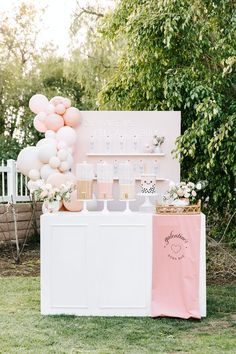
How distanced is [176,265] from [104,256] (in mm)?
574

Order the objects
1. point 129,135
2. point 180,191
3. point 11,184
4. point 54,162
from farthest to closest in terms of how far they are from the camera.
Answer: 1. point 11,184
2. point 129,135
3. point 54,162
4. point 180,191

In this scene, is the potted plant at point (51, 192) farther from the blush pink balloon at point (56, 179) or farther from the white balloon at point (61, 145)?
the white balloon at point (61, 145)

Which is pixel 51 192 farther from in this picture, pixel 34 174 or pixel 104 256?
pixel 34 174

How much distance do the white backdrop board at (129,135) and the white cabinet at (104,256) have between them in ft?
4.58

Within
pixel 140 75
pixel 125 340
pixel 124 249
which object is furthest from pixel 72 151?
pixel 125 340

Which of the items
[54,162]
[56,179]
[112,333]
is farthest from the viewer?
[54,162]

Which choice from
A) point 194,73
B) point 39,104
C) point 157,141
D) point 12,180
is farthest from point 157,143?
point 12,180

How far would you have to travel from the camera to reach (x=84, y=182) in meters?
5.23

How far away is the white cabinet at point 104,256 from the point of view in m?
5.03

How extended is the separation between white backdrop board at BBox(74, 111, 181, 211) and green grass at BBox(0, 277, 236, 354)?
1.60 meters

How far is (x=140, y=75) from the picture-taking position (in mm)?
6625

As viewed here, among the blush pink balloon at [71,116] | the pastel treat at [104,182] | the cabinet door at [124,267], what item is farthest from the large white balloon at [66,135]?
the cabinet door at [124,267]

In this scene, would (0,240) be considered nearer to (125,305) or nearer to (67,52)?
(125,305)

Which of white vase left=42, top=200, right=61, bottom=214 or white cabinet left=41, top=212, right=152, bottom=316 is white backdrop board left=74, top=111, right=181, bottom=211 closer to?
white vase left=42, top=200, right=61, bottom=214
